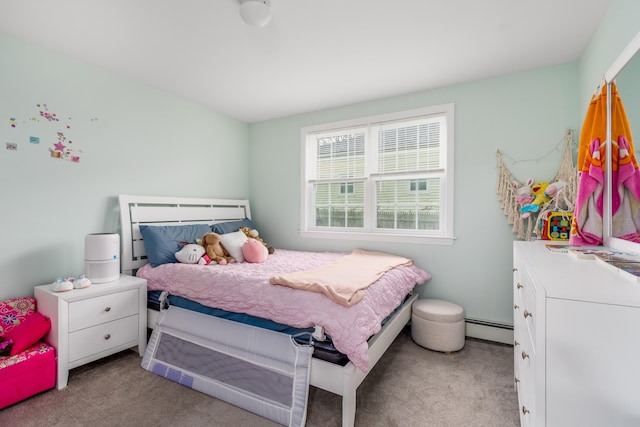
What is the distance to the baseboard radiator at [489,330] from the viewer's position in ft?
9.16

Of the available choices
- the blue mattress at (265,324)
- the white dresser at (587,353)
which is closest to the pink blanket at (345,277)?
the blue mattress at (265,324)

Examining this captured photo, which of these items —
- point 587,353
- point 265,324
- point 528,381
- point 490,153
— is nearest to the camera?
point 587,353

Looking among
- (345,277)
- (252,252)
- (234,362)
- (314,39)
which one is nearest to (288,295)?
(345,277)

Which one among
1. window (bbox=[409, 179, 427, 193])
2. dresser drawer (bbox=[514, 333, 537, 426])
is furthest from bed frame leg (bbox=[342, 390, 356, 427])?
window (bbox=[409, 179, 427, 193])

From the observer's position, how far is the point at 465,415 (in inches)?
71.6

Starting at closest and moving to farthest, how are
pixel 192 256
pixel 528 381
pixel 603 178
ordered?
1. pixel 528 381
2. pixel 603 178
3. pixel 192 256

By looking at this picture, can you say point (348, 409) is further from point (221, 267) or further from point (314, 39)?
point (314, 39)

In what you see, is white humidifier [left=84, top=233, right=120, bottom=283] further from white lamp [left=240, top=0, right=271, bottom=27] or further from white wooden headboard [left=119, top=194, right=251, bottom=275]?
white lamp [left=240, top=0, right=271, bottom=27]

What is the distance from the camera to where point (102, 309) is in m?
2.29

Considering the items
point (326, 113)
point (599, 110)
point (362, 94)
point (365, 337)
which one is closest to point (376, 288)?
point (365, 337)

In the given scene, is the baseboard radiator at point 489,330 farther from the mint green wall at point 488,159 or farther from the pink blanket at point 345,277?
the pink blanket at point 345,277

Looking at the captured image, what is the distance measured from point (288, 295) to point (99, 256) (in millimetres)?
1656

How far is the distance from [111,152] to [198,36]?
4.76 ft

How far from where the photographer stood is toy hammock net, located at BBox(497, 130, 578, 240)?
2414 mm
